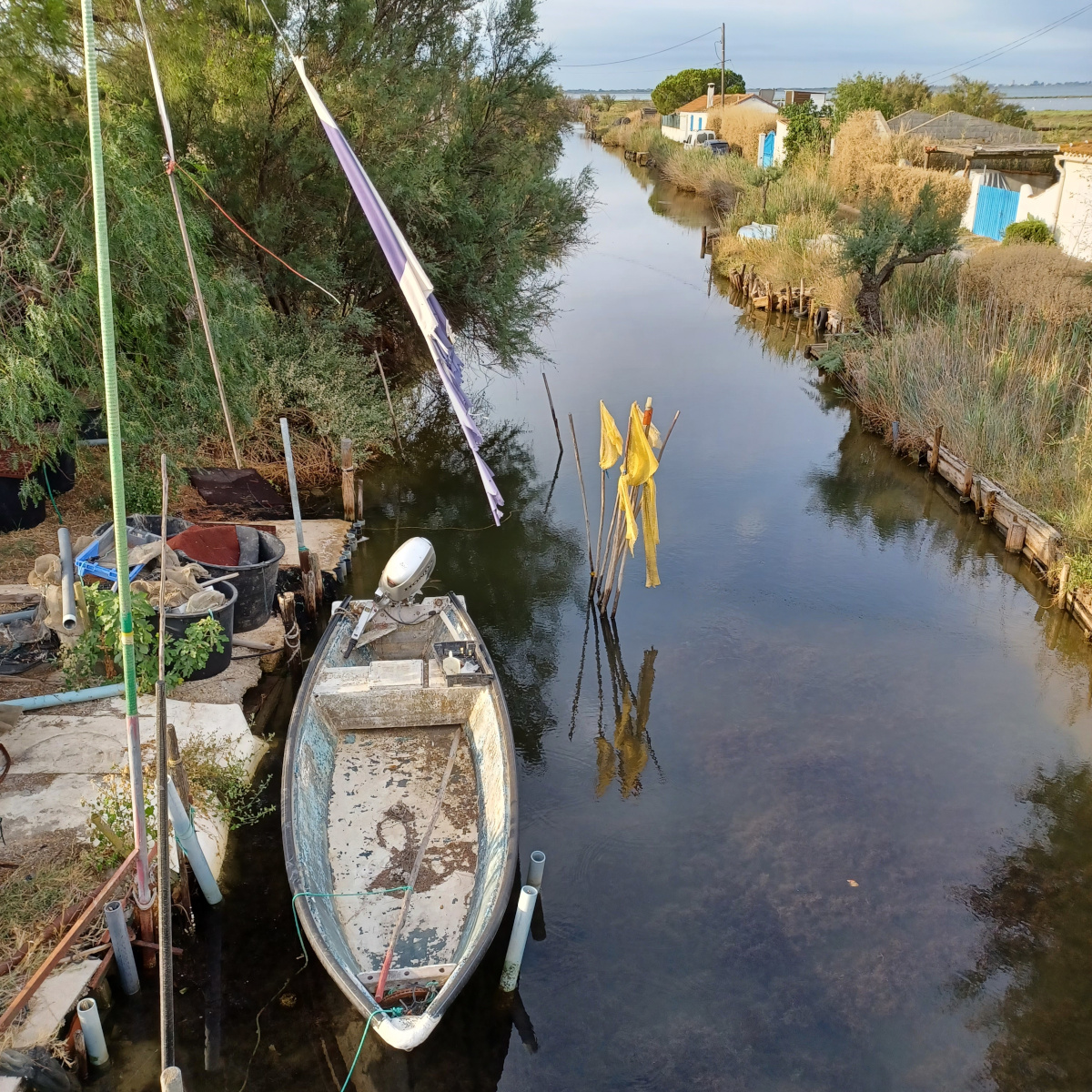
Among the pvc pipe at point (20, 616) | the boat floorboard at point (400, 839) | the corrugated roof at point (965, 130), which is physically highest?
the corrugated roof at point (965, 130)

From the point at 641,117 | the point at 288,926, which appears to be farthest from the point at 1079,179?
the point at 641,117

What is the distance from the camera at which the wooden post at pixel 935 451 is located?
16219 millimetres

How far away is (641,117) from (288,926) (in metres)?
96.5

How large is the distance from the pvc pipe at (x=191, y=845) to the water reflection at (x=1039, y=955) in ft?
18.8

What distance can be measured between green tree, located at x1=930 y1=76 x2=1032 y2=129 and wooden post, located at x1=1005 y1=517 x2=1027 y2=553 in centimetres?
4528

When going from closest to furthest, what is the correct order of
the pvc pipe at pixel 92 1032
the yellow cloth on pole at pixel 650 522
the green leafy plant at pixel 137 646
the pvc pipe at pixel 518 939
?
1. the pvc pipe at pixel 92 1032
2. the pvc pipe at pixel 518 939
3. the green leafy plant at pixel 137 646
4. the yellow cloth on pole at pixel 650 522

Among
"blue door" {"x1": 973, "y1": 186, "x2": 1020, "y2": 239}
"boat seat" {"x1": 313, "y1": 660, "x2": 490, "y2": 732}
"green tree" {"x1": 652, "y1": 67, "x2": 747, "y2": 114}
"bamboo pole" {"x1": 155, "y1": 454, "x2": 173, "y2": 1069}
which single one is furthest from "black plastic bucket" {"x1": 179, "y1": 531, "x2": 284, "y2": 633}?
"green tree" {"x1": 652, "y1": 67, "x2": 747, "y2": 114}

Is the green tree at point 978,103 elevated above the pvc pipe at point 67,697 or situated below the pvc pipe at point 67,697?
above

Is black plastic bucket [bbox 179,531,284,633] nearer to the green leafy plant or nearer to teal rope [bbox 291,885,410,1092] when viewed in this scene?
the green leafy plant

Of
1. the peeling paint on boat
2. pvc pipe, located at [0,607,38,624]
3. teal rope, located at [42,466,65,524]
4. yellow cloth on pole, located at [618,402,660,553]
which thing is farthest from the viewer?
teal rope, located at [42,466,65,524]

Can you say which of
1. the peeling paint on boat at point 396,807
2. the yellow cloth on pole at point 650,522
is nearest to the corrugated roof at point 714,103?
the yellow cloth on pole at point 650,522

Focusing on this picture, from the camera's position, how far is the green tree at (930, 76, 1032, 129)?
51.0m

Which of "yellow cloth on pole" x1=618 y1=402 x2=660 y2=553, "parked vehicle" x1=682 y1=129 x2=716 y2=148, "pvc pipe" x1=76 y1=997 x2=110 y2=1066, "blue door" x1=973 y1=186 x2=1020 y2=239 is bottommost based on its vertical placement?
"pvc pipe" x1=76 y1=997 x2=110 y2=1066

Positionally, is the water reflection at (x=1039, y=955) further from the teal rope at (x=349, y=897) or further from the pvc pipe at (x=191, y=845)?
the pvc pipe at (x=191, y=845)
